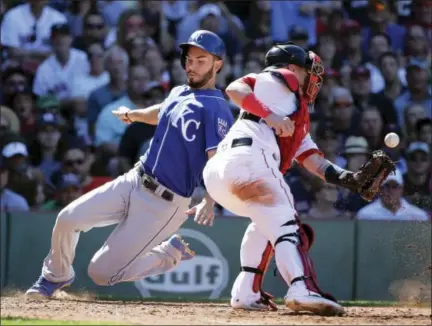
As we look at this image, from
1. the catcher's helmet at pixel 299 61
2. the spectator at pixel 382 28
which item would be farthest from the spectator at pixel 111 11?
the catcher's helmet at pixel 299 61

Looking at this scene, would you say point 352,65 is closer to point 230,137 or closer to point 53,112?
point 53,112

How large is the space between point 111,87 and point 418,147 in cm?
396

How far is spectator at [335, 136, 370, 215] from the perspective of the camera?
1263 centimetres

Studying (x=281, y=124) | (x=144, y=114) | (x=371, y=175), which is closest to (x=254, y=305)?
(x=371, y=175)

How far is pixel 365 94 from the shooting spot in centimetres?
1433

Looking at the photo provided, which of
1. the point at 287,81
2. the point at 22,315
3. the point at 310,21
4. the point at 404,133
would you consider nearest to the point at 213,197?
the point at 287,81

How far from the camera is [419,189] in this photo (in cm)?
1300

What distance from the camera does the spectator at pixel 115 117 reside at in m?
13.3

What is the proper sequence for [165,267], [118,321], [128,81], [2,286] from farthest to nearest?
[128,81]
[2,286]
[165,267]
[118,321]

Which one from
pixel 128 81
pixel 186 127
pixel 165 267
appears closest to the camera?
pixel 186 127

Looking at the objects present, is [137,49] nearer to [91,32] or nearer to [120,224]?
[91,32]

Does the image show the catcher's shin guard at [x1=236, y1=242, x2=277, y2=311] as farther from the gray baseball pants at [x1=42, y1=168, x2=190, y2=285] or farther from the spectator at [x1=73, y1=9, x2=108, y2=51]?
the spectator at [x1=73, y1=9, x2=108, y2=51]

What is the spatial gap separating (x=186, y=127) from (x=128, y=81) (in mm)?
6078

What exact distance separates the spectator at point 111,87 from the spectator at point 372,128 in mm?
3099
